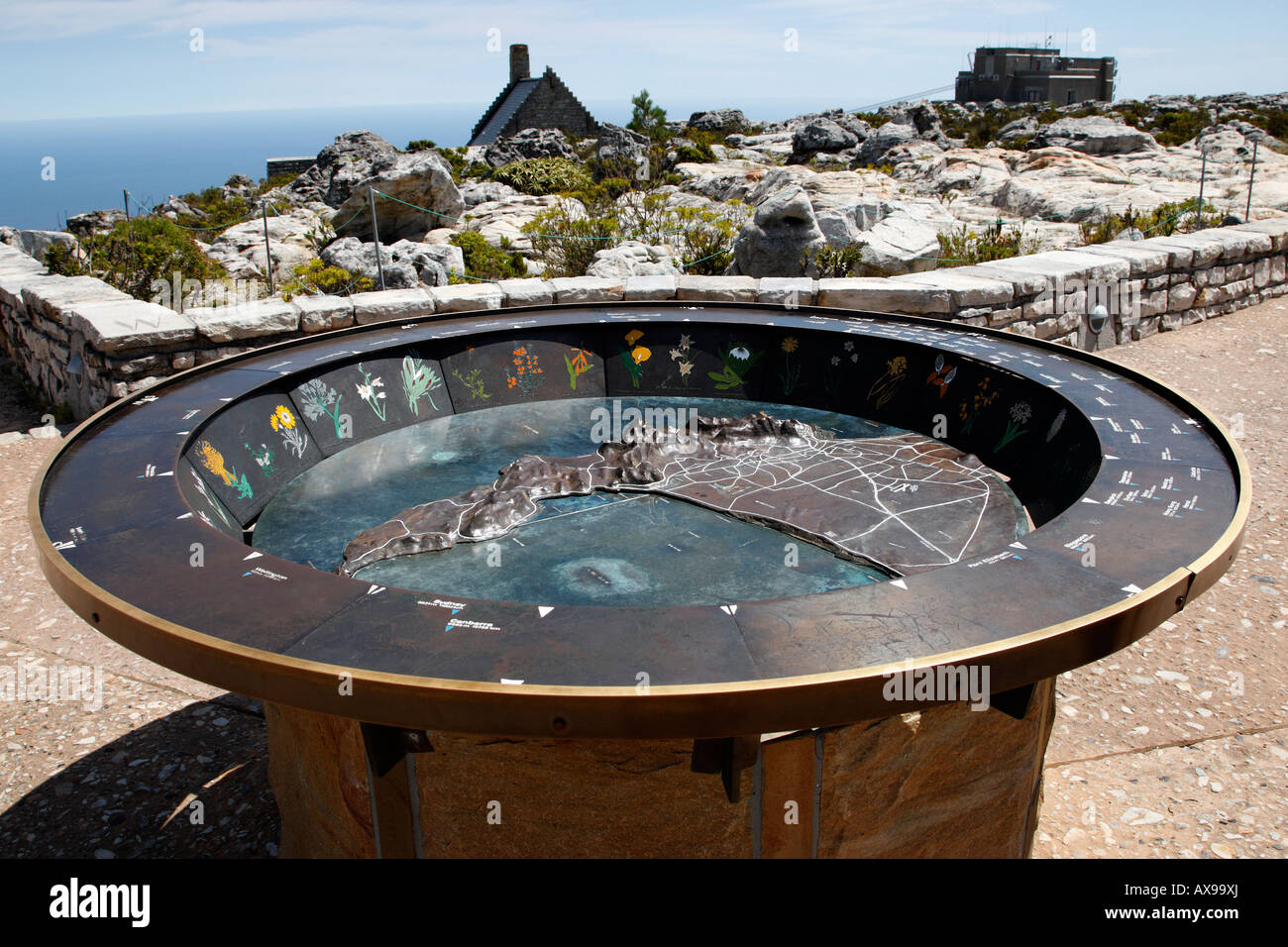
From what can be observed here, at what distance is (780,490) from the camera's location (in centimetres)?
304

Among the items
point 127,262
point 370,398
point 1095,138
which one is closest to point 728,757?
point 370,398

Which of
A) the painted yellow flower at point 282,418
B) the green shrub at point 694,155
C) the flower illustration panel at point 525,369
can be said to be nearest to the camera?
the painted yellow flower at point 282,418

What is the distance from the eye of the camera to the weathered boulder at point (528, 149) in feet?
86.6

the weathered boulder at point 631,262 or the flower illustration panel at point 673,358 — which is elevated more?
the weathered boulder at point 631,262

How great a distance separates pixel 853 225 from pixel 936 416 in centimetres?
594

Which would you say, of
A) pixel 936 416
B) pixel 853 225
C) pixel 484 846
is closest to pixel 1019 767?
pixel 484 846

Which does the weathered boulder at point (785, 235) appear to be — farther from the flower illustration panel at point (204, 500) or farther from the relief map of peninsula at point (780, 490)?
the flower illustration panel at point (204, 500)

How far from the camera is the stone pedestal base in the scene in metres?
1.97

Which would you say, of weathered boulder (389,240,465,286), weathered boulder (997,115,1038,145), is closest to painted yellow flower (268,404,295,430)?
weathered boulder (389,240,465,286)

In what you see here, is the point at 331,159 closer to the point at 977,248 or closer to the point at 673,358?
the point at 977,248

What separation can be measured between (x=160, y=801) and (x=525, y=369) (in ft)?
7.25

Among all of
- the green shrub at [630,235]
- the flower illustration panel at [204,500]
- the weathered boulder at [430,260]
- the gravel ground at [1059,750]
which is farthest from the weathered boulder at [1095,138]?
the flower illustration panel at [204,500]

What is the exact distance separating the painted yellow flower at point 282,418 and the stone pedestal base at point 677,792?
1.51 meters

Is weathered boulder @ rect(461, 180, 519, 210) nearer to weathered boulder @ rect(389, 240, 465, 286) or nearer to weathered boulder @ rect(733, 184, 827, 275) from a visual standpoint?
weathered boulder @ rect(389, 240, 465, 286)
